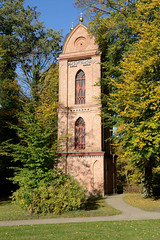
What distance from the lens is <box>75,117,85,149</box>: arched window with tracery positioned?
2289 cm

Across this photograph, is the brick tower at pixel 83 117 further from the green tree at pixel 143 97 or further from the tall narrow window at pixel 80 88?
the green tree at pixel 143 97

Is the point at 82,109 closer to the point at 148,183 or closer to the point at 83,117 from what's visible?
the point at 83,117

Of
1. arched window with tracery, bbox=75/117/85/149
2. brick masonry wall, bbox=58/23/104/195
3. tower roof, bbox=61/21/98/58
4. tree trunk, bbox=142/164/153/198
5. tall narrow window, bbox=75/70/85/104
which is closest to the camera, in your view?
tree trunk, bbox=142/164/153/198

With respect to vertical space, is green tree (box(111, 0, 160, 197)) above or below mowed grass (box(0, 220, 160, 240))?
above

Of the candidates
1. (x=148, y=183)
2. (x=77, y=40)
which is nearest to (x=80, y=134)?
(x=148, y=183)

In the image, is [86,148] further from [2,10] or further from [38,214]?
[2,10]

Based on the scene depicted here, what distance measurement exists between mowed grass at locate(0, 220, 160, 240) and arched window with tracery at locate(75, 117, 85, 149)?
43.7 feet

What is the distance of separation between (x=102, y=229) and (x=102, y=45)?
1573 cm

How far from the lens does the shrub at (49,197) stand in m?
12.0

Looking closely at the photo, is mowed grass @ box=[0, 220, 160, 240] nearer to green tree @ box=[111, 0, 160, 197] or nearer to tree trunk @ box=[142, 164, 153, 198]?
green tree @ box=[111, 0, 160, 197]

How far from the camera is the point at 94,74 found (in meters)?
23.2

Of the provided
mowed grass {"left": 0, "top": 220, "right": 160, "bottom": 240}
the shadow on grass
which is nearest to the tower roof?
the shadow on grass

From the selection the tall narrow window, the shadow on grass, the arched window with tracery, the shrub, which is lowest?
the shadow on grass

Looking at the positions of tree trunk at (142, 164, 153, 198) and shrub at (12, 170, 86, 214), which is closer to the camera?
shrub at (12, 170, 86, 214)
